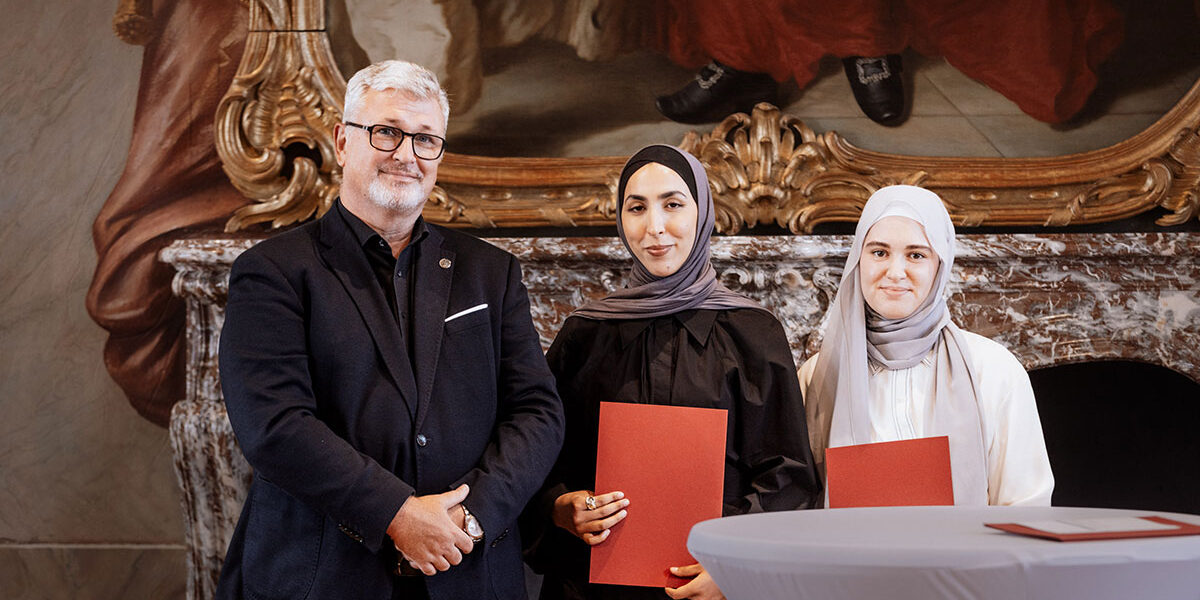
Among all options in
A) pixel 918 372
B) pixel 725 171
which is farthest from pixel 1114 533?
pixel 725 171

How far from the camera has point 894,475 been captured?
2.03 m

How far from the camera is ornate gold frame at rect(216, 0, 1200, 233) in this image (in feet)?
11.7

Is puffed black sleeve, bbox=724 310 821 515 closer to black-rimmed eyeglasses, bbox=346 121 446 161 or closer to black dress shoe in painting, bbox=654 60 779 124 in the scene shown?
black-rimmed eyeglasses, bbox=346 121 446 161

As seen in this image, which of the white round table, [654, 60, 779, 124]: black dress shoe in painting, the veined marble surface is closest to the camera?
the white round table

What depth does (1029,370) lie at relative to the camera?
3648 mm

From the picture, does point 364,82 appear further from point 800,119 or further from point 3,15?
point 3,15

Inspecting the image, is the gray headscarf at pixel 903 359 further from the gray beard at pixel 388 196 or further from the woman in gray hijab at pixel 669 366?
the gray beard at pixel 388 196

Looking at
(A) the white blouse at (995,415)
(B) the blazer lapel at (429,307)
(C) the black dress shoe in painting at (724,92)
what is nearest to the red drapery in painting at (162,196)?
(C) the black dress shoe in painting at (724,92)

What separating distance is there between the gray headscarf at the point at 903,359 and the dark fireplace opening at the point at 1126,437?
1601 millimetres

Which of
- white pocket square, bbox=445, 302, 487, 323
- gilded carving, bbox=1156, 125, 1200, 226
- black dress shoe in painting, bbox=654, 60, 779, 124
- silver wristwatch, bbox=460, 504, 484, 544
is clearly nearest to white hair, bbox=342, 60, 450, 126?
white pocket square, bbox=445, 302, 487, 323

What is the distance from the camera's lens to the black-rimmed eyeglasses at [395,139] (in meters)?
2.17

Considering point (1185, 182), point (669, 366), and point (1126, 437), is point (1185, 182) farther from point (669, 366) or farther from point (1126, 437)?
point (669, 366)

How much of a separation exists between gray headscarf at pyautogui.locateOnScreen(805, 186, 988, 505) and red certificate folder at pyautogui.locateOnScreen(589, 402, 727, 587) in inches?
16.9

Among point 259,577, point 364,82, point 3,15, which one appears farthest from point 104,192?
point 259,577
